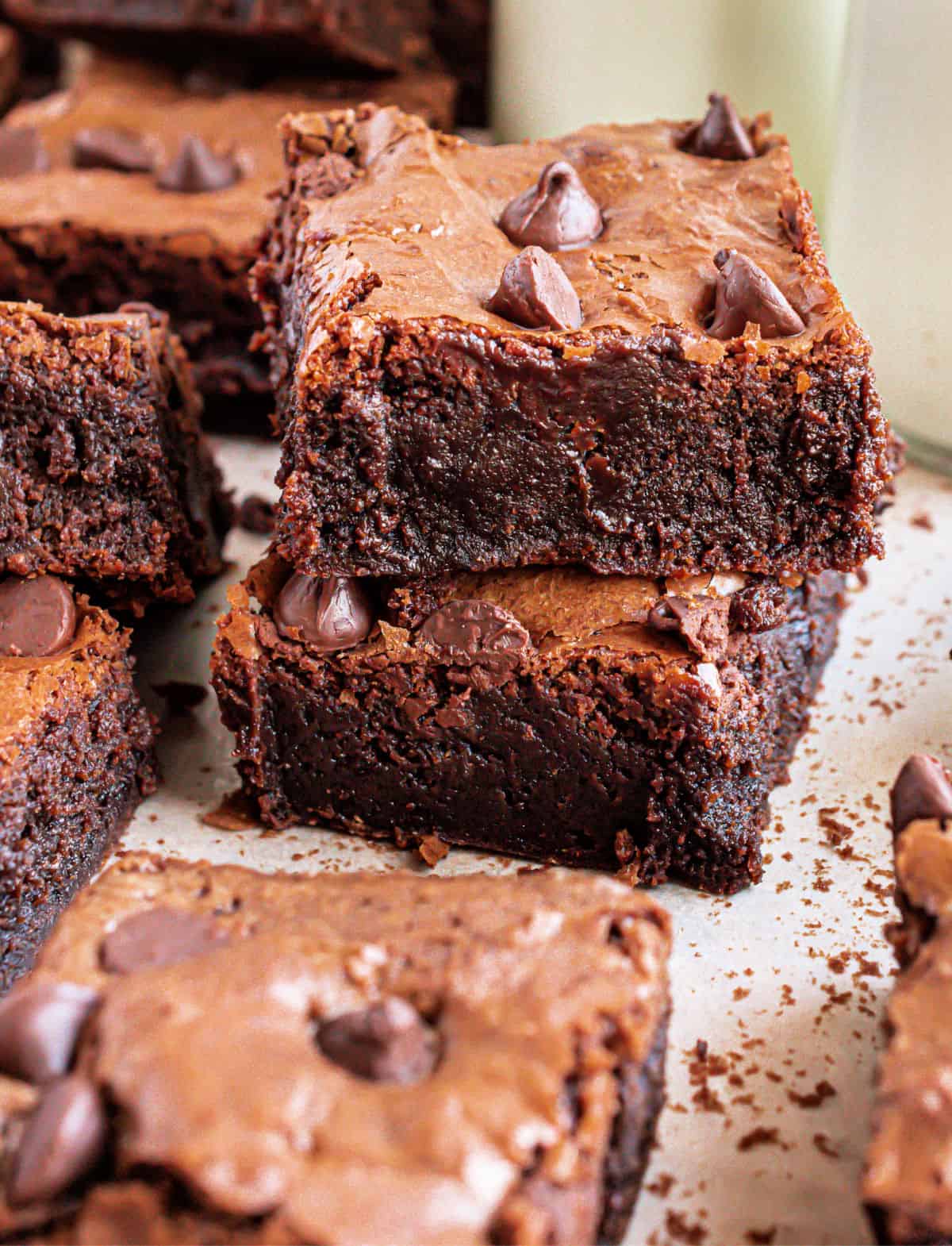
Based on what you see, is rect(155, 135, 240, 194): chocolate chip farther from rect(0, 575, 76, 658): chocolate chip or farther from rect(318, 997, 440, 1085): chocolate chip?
rect(318, 997, 440, 1085): chocolate chip

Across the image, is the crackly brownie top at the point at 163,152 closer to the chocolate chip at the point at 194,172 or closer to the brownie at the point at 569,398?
the chocolate chip at the point at 194,172

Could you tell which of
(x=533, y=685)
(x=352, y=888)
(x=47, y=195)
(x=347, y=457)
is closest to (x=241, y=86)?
(x=47, y=195)

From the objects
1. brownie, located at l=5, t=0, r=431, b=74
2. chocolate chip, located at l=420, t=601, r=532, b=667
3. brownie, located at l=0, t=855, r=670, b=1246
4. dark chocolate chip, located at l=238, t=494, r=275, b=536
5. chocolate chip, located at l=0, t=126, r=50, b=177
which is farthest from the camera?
brownie, located at l=5, t=0, r=431, b=74

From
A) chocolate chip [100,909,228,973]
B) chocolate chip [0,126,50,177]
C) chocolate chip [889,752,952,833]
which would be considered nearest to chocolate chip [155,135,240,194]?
chocolate chip [0,126,50,177]

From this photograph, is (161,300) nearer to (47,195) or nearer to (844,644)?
(47,195)

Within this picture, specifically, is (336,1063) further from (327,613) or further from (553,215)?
(553,215)

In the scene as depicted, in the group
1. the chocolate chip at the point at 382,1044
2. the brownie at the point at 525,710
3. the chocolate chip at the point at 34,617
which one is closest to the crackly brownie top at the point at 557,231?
the brownie at the point at 525,710
